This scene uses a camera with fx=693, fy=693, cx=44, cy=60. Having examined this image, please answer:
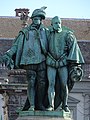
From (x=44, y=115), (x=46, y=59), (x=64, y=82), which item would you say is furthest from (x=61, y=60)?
(x=44, y=115)

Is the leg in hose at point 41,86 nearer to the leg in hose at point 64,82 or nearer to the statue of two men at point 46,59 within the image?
the statue of two men at point 46,59

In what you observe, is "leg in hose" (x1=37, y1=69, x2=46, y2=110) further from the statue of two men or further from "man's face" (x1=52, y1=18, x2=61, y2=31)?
"man's face" (x1=52, y1=18, x2=61, y2=31)

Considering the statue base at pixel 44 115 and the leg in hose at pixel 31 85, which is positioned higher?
the leg in hose at pixel 31 85

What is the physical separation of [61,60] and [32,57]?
516mm

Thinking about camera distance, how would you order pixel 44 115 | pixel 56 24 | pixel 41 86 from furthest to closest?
pixel 56 24 → pixel 41 86 → pixel 44 115

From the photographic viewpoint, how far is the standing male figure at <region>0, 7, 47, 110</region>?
40.2ft

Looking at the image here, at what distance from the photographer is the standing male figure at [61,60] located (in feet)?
40.0

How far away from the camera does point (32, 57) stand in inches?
483

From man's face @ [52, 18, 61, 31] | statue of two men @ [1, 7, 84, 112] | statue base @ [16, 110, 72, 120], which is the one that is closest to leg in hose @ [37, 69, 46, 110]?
statue of two men @ [1, 7, 84, 112]

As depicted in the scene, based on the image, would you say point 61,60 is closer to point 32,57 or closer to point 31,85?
point 32,57

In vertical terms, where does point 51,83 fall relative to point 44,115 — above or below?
above

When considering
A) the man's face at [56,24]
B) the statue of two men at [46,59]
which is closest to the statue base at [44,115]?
the statue of two men at [46,59]

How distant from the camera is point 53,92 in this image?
12.2 m

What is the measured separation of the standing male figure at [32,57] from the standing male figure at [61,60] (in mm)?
141
